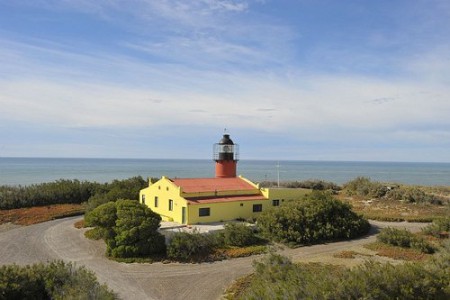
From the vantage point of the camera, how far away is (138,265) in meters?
17.2

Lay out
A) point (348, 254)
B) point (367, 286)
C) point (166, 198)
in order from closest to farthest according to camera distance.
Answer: point (367, 286) → point (348, 254) → point (166, 198)

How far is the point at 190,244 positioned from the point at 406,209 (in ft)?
71.7

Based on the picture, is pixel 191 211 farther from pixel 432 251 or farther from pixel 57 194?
pixel 57 194

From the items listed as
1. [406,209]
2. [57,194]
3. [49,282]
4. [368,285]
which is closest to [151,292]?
[49,282]

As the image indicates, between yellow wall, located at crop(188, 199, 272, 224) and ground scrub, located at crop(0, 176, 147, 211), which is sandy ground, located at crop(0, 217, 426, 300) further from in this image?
yellow wall, located at crop(188, 199, 272, 224)

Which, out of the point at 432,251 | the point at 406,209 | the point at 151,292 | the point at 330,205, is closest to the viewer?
the point at 151,292

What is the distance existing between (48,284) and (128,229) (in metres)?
6.22

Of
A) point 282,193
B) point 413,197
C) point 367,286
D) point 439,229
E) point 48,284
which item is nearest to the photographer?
point 367,286

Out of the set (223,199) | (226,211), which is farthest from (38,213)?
(226,211)

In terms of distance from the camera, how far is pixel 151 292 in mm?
14102

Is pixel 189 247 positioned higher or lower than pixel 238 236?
lower

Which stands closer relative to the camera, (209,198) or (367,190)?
(209,198)

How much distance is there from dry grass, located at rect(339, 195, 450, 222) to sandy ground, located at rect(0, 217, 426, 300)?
4.89m

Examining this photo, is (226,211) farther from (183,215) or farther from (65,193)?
(65,193)
